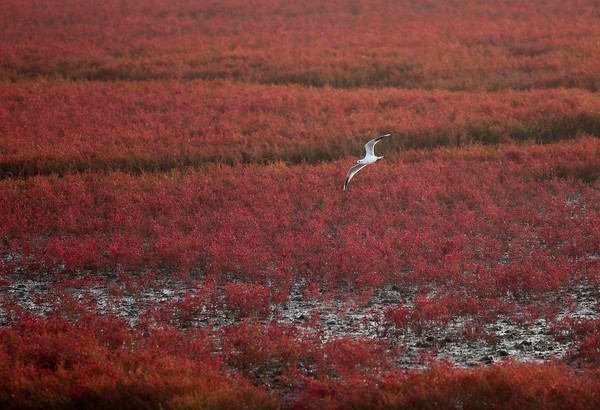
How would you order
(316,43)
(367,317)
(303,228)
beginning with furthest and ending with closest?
(316,43)
(303,228)
(367,317)

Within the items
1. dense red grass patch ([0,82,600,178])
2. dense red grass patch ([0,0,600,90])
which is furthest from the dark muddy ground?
dense red grass patch ([0,0,600,90])

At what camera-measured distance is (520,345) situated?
1053cm

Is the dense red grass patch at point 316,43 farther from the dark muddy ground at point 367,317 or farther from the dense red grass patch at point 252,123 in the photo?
the dark muddy ground at point 367,317

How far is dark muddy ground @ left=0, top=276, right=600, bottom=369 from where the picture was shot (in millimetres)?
10414

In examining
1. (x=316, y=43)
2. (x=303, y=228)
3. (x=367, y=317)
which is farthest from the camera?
(x=316, y=43)

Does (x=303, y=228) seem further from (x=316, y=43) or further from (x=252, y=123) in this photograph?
(x=316, y=43)

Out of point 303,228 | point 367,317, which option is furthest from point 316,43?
point 367,317

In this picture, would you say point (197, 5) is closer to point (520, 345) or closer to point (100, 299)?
point (100, 299)

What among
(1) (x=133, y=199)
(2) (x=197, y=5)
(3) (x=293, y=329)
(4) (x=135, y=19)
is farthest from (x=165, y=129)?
(2) (x=197, y=5)

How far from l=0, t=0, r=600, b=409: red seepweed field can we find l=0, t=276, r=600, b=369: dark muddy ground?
42 mm

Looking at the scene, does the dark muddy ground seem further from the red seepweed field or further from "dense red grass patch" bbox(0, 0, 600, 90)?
"dense red grass patch" bbox(0, 0, 600, 90)

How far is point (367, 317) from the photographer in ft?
38.4

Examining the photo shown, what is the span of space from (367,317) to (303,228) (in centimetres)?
373

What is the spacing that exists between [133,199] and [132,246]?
258 centimetres
